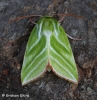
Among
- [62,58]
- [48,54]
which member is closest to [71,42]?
[62,58]

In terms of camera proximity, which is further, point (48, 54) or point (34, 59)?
point (34, 59)

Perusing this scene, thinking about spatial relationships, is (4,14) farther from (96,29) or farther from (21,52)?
(96,29)

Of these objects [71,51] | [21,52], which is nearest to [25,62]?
[21,52]

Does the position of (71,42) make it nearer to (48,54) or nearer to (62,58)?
(62,58)
